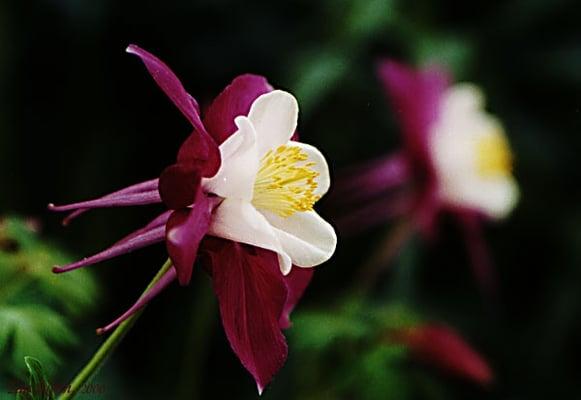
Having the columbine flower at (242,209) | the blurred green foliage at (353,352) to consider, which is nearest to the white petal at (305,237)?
the columbine flower at (242,209)

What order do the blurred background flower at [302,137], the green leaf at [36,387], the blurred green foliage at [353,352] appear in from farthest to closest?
the blurred background flower at [302,137] → the blurred green foliage at [353,352] → the green leaf at [36,387]

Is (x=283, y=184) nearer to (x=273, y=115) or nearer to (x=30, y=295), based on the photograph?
(x=273, y=115)

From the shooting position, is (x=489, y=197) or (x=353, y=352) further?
(x=489, y=197)

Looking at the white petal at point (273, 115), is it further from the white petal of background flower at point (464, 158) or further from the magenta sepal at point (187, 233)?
the white petal of background flower at point (464, 158)

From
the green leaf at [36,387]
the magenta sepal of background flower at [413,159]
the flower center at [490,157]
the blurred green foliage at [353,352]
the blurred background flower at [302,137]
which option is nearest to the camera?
the green leaf at [36,387]

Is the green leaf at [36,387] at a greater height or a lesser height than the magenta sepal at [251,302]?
greater

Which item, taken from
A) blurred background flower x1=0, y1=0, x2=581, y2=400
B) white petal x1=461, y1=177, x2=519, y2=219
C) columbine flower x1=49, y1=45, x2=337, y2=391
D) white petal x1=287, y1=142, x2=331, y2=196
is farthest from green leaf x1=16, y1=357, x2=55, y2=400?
blurred background flower x1=0, y1=0, x2=581, y2=400

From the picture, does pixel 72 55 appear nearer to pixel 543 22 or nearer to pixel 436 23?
pixel 436 23

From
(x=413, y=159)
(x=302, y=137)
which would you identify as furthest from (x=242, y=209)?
(x=302, y=137)

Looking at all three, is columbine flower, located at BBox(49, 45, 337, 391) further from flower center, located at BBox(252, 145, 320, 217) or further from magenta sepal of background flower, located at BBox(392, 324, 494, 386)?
magenta sepal of background flower, located at BBox(392, 324, 494, 386)
